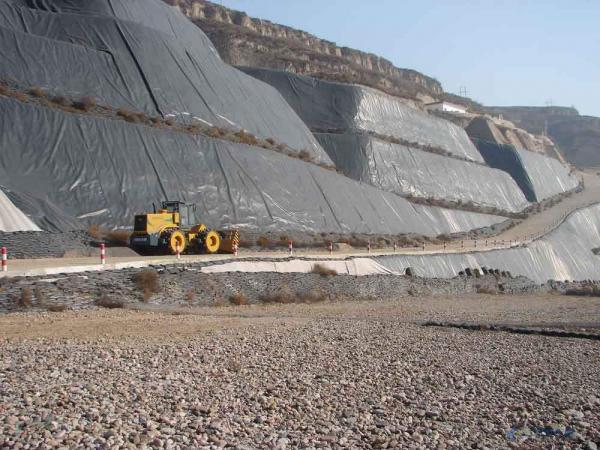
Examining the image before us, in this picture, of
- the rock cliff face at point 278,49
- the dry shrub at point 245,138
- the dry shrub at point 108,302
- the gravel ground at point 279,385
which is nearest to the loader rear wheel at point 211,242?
the dry shrub at point 108,302

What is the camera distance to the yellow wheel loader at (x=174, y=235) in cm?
3024

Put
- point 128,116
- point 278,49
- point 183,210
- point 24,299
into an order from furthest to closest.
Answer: point 278,49
point 128,116
point 183,210
point 24,299

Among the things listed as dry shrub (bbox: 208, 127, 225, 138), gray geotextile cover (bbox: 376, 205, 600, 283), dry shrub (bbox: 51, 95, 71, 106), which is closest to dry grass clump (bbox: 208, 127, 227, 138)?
dry shrub (bbox: 208, 127, 225, 138)

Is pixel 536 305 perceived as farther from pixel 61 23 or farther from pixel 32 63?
pixel 61 23

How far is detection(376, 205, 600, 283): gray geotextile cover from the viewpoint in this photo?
40.0 meters

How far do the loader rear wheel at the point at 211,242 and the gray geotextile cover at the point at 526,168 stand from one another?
215 feet

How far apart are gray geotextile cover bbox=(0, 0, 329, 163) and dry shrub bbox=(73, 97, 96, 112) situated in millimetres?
976

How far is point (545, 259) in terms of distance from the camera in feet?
188

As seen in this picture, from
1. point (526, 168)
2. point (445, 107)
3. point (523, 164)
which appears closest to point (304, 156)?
point (523, 164)

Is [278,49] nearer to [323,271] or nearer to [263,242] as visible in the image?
[263,242]

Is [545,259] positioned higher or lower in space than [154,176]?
lower

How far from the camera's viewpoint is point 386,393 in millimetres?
11688

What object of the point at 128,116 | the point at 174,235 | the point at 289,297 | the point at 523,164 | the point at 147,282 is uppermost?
the point at 523,164

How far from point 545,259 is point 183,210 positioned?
34543 mm
